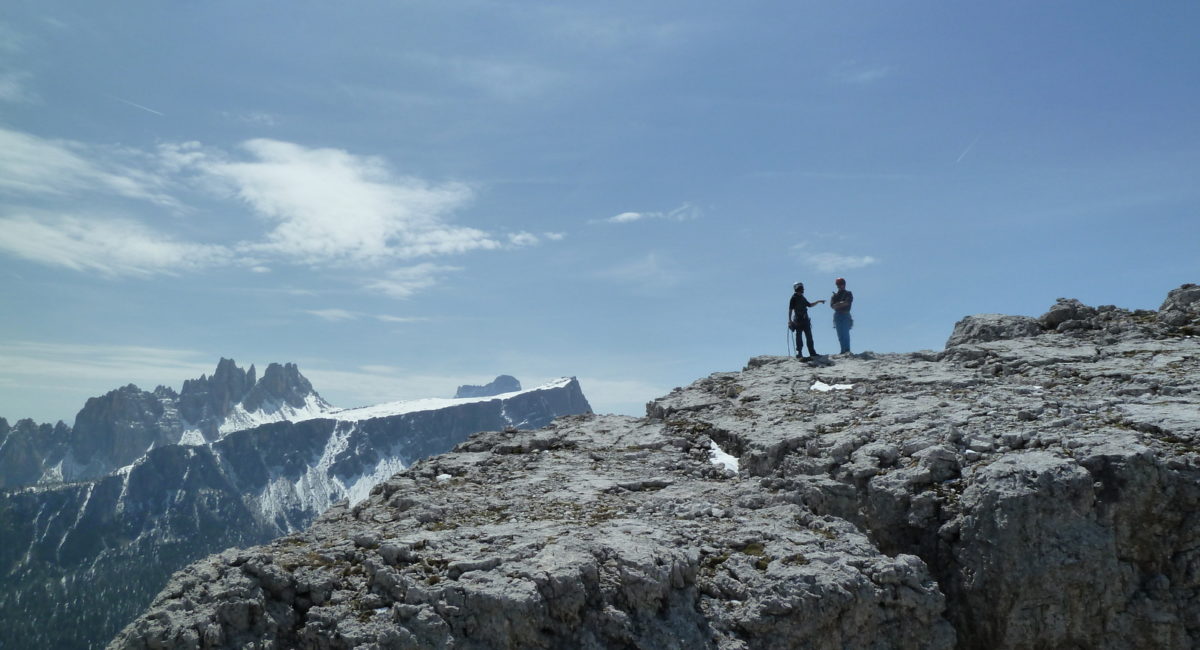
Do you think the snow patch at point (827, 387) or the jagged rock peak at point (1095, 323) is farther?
the jagged rock peak at point (1095, 323)

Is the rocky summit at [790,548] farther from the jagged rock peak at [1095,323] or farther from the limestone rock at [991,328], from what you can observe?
the limestone rock at [991,328]

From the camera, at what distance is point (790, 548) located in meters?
16.3

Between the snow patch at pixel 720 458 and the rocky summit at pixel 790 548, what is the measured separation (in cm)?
12

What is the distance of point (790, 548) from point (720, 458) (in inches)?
287

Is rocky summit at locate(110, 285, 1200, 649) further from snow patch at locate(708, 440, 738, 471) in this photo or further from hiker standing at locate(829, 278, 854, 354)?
hiker standing at locate(829, 278, 854, 354)

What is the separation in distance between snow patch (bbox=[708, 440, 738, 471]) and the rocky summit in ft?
0.39

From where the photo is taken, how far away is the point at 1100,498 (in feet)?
54.5

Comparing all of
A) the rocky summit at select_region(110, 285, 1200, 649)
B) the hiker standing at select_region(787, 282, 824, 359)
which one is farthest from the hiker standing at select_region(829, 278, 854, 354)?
the rocky summit at select_region(110, 285, 1200, 649)

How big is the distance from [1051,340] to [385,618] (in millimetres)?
29167

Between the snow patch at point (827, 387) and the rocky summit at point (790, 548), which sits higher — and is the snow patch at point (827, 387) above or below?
above

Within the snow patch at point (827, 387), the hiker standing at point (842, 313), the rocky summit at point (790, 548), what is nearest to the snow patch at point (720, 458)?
the rocky summit at point (790, 548)

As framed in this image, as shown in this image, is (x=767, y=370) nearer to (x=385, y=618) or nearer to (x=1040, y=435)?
(x=1040, y=435)

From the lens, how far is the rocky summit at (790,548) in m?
13.8

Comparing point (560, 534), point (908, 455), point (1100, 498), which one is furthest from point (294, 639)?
point (1100, 498)
